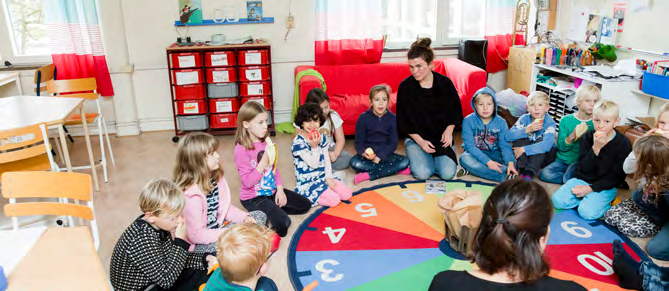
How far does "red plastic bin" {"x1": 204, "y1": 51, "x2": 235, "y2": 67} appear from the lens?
507 cm

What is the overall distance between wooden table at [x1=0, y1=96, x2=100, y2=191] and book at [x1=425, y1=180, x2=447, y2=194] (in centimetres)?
261

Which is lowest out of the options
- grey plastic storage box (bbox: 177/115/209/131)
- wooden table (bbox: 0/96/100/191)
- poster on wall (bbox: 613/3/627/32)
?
grey plastic storage box (bbox: 177/115/209/131)

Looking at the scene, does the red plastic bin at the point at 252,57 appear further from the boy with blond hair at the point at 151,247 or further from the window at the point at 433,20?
the boy with blond hair at the point at 151,247

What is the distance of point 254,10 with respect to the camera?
538 centimetres

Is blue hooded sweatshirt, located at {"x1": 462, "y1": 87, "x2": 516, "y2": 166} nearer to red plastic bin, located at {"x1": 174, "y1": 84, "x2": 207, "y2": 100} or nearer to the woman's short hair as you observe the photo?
the woman's short hair

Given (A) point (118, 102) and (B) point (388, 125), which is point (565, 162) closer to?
(B) point (388, 125)

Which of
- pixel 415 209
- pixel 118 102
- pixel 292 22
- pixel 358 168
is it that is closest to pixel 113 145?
pixel 118 102

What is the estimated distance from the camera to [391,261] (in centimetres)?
281

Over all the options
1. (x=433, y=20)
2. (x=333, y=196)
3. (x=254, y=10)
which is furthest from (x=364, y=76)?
(x=333, y=196)

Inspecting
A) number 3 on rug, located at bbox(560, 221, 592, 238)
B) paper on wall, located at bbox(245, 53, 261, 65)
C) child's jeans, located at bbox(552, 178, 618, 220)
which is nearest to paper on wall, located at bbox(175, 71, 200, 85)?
paper on wall, located at bbox(245, 53, 261, 65)

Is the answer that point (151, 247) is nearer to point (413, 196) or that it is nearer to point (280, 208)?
point (280, 208)

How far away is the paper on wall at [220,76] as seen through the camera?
16.9 feet

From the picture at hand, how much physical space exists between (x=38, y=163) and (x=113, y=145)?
6.50ft

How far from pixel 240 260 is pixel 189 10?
4.23 m
